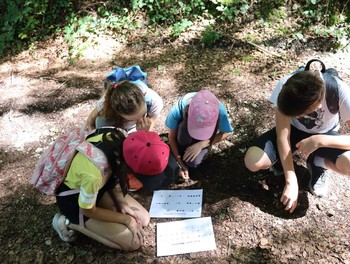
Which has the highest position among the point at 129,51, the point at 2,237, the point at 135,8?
the point at 135,8

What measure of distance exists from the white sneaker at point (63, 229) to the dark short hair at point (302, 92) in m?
1.66

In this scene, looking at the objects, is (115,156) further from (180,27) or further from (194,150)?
(180,27)

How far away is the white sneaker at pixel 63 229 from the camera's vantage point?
2.33 meters

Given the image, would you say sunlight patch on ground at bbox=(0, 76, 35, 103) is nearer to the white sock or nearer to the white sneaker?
the white sneaker

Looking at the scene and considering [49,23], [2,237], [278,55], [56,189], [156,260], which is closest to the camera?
[56,189]

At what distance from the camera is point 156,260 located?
2.31 m

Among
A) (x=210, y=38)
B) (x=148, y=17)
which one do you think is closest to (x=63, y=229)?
(x=210, y=38)

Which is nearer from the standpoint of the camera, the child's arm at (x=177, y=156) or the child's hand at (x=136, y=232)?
the child's hand at (x=136, y=232)

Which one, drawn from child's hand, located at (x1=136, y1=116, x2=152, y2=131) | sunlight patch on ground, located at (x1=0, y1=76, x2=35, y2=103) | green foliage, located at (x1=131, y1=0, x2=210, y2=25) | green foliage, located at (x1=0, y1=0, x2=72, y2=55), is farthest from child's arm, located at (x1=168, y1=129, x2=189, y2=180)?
green foliage, located at (x1=0, y1=0, x2=72, y2=55)

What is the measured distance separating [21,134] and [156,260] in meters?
2.04

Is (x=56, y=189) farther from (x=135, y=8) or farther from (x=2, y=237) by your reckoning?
(x=135, y=8)

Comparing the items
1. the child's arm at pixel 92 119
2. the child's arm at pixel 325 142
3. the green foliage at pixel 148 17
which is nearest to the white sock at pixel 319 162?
the child's arm at pixel 325 142

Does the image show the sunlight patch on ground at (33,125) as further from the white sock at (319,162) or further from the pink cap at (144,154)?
the white sock at (319,162)

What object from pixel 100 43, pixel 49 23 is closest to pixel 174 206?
pixel 100 43
